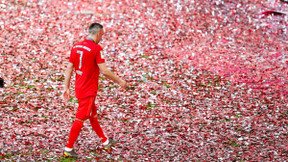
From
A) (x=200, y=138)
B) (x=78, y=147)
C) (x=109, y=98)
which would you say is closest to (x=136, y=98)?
(x=109, y=98)

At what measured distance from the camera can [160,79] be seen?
38.4 feet

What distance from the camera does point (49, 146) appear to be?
6.80 metres

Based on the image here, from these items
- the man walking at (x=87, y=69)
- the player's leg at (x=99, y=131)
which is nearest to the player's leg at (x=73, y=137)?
the man walking at (x=87, y=69)

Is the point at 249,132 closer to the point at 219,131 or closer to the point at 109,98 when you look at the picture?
the point at 219,131

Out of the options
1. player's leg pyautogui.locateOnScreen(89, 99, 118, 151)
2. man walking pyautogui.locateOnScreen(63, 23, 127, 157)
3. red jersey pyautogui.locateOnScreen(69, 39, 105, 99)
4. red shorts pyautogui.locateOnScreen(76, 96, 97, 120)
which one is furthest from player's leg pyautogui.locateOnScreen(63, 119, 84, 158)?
red jersey pyautogui.locateOnScreen(69, 39, 105, 99)

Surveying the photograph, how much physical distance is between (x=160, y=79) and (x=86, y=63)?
6.13 meters

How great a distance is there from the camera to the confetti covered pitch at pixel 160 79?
7.39 m

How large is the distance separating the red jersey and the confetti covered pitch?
5.06 feet

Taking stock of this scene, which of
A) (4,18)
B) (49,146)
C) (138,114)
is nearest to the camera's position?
(49,146)

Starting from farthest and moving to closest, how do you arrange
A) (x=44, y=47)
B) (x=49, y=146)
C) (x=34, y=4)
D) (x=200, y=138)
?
(x=34, y=4) → (x=44, y=47) → (x=200, y=138) → (x=49, y=146)

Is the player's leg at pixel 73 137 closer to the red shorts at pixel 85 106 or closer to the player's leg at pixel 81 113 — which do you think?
the player's leg at pixel 81 113

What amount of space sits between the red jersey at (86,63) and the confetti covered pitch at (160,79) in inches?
60.7

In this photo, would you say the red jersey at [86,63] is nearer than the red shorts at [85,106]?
Yes

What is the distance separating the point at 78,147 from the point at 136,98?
3637 millimetres
